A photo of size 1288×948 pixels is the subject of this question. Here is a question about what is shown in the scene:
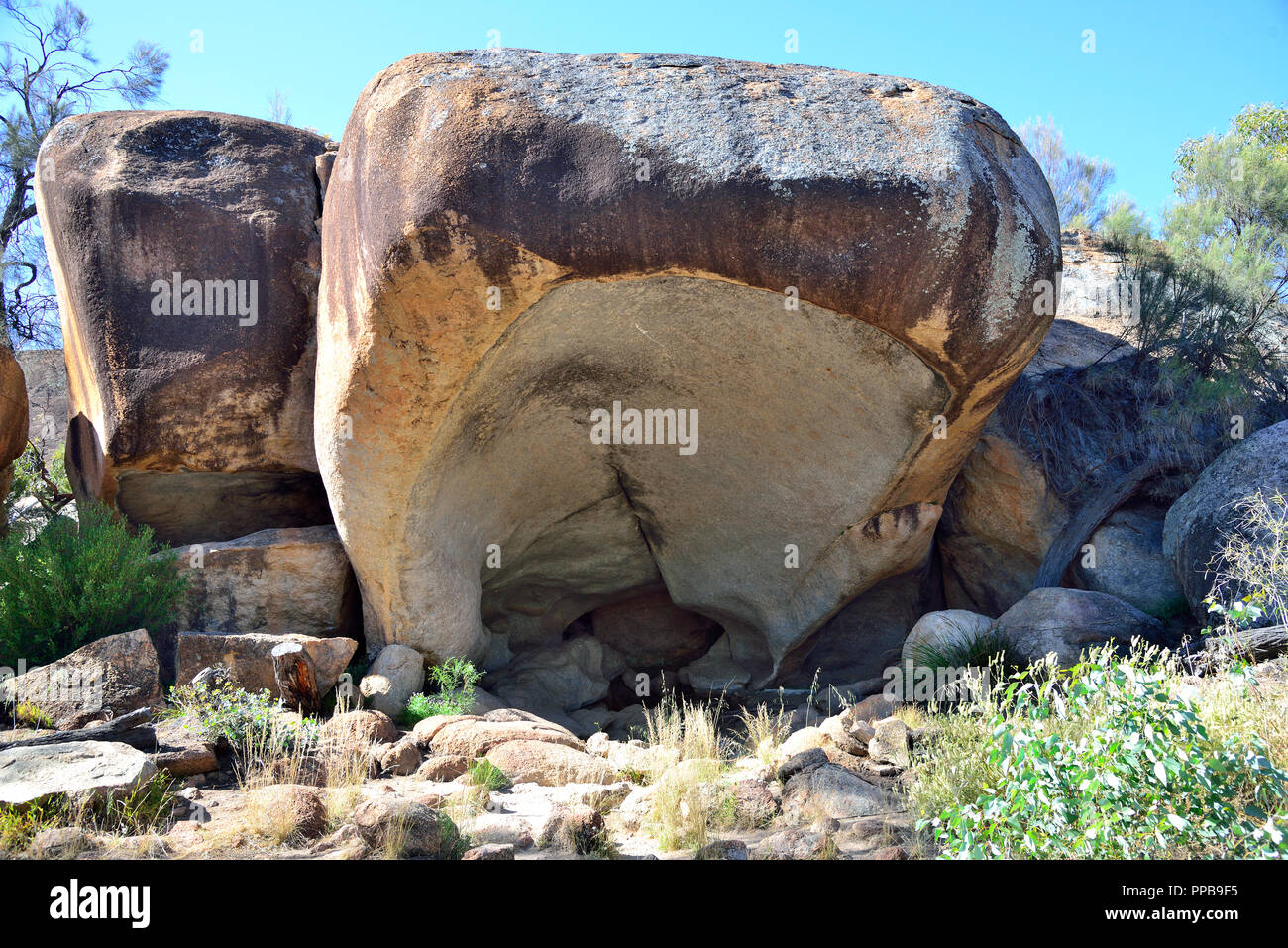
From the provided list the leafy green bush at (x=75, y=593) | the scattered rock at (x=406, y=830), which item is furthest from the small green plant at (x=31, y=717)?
the scattered rock at (x=406, y=830)

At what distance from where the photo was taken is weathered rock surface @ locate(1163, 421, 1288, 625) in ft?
22.3

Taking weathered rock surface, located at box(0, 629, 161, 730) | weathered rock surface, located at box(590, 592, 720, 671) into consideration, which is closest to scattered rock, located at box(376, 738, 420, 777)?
weathered rock surface, located at box(0, 629, 161, 730)

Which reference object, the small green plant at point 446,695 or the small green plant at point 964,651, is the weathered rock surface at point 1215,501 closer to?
the small green plant at point 964,651

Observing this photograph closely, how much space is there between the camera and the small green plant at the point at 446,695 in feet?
22.6

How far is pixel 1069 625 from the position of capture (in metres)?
6.80

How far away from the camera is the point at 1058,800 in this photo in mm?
3258

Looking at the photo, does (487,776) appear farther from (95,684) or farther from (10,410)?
(10,410)

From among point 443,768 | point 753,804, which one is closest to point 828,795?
point 753,804

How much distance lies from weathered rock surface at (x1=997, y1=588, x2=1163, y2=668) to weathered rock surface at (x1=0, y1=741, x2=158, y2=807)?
5458 mm

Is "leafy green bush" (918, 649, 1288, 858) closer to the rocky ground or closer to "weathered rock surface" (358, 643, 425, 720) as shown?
the rocky ground

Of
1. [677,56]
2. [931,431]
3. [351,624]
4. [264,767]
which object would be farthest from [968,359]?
[351,624]

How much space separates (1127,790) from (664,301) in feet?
13.7

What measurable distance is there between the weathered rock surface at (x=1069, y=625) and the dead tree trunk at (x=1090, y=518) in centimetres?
95

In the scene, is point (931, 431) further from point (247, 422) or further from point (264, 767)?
point (247, 422)
